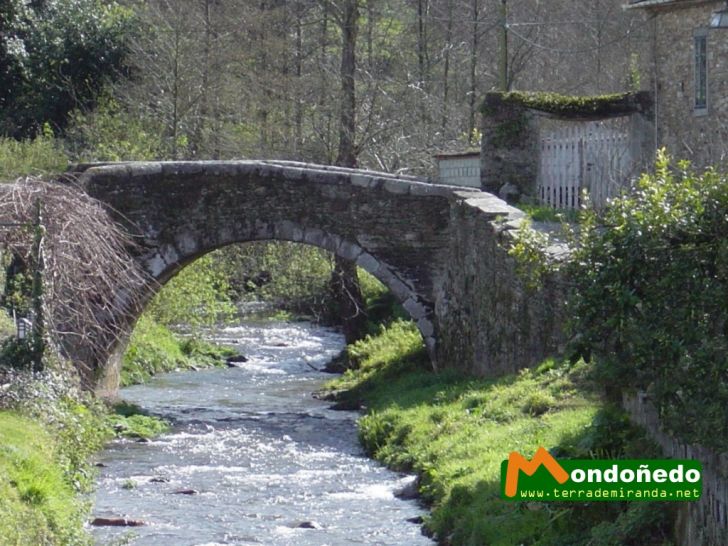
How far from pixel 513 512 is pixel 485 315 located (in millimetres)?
6777

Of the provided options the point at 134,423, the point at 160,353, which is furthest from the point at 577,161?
the point at 160,353

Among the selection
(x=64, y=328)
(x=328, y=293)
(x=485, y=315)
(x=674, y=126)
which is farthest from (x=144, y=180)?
(x=328, y=293)

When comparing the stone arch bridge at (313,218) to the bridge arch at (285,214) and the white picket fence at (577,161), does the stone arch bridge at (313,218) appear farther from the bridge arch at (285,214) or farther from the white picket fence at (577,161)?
the white picket fence at (577,161)

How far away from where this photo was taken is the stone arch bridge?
18.6 m

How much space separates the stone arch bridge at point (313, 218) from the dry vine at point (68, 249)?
3.15ft

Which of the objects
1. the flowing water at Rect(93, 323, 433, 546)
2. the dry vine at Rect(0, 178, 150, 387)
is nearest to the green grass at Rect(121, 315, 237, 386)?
the flowing water at Rect(93, 323, 433, 546)

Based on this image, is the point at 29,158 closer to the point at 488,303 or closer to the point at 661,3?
the point at 661,3

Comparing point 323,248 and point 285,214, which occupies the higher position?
point 285,214

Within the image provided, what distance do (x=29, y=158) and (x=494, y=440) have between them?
15.8 metres

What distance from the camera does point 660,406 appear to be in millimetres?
8242

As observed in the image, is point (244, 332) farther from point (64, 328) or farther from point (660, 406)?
point (660, 406)

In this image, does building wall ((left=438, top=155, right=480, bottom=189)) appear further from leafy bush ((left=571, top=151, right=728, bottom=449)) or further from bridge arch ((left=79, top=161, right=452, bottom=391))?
leafy bush ((left=571, top=151, right=728, bottom=449))

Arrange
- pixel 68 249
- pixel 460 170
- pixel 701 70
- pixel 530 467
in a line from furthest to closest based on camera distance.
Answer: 1. pixel 460 170
2. pixel 701 70
3. pixel 68 249
4. pixel 530 467

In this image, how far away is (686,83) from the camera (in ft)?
65.5
